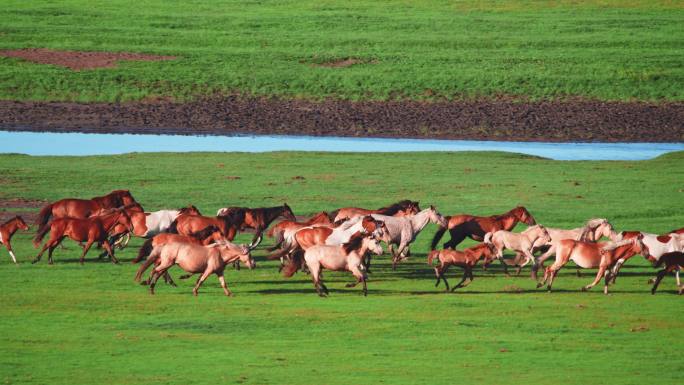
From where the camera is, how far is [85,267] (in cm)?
2292

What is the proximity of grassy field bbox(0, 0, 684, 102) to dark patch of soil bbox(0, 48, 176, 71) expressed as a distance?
909 mm

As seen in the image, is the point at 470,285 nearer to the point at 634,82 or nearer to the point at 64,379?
the point at 64,379

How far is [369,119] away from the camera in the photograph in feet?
169

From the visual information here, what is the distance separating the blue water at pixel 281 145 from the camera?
4531 centimetres

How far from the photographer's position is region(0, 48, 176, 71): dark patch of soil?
5928 cm

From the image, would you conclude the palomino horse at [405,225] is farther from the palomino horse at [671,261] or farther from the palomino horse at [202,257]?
the palomino horse at [671,261]

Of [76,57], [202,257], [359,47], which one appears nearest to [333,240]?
[202,257]

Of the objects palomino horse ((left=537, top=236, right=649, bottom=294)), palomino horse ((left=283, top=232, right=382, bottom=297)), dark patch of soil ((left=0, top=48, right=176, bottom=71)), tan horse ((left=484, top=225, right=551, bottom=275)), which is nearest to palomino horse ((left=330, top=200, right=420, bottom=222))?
tan horse ((left=484, top=225, right=551, bottom=275))

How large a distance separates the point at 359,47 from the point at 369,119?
14.8m

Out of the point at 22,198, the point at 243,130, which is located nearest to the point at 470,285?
the point at 22,198

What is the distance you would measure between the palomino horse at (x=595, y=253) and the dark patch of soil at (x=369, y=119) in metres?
28.1

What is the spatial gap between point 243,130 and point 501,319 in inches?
1242

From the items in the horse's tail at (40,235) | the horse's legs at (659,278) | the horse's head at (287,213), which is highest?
the horse's head at (287,213)

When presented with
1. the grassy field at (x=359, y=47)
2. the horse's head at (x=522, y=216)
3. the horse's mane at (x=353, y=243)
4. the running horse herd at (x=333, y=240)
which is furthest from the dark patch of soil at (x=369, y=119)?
→ the horse's mane at (x=353, y=243)
